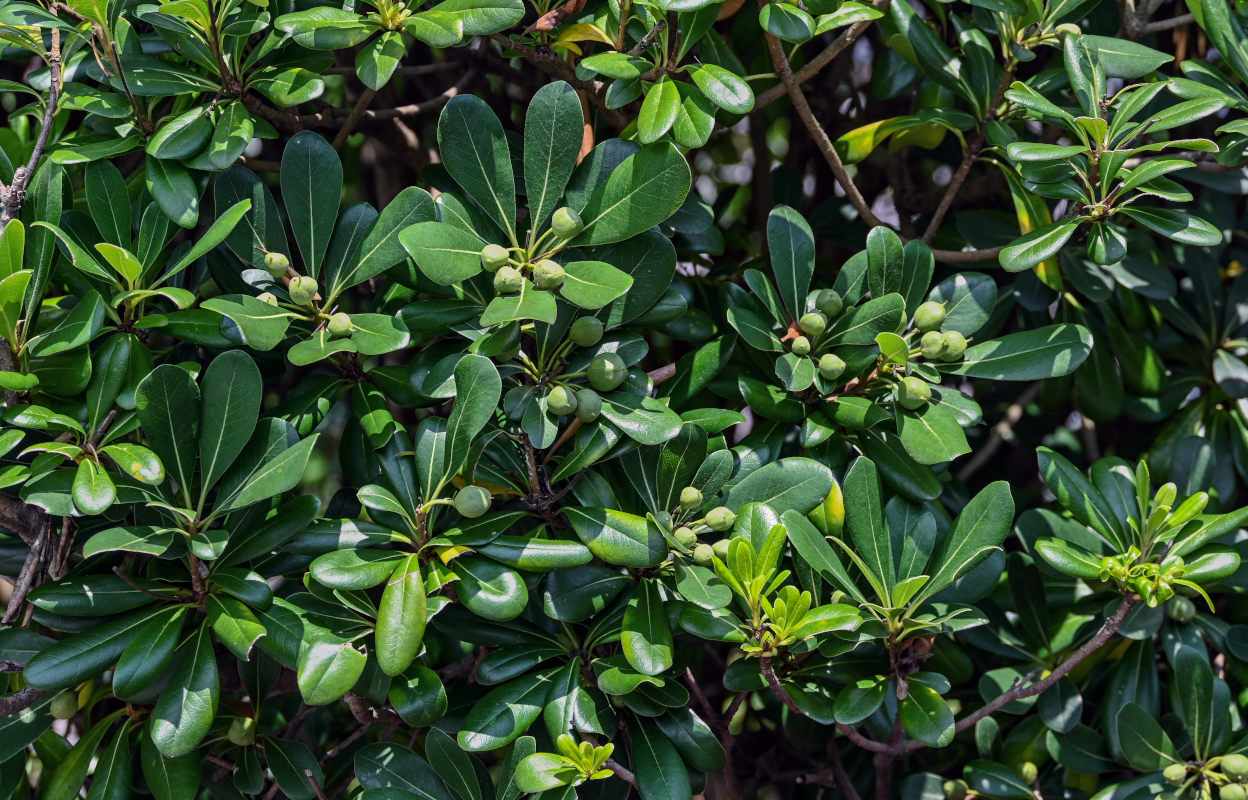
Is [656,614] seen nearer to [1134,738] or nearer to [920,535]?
[920,535]

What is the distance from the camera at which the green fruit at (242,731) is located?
125cm

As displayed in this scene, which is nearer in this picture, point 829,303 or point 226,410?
point 226,410

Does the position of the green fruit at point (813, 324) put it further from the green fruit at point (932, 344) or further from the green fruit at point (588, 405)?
the green fruit at point (588, 405)

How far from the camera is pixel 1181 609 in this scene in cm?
150

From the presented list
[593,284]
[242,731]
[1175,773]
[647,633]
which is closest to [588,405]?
[593,284]

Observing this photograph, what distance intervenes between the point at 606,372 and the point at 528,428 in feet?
0.34

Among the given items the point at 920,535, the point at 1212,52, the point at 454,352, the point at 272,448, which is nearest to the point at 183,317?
the point at 272,448

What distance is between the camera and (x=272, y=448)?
3.58 feet

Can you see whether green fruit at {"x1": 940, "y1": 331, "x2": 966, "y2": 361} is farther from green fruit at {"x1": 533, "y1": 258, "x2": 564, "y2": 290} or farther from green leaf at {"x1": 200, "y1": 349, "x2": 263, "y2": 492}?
green leaf at {"x1": 200, "y1": 349, "x2": 263, "y2": 492}

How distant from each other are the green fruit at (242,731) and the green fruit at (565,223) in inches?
27.8

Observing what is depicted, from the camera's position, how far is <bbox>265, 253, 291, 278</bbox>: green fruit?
1.11 metres

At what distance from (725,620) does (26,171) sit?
88 cm

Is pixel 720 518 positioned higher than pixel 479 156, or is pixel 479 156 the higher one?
pixel 479 156

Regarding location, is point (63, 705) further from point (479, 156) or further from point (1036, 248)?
point (1036, 248)
